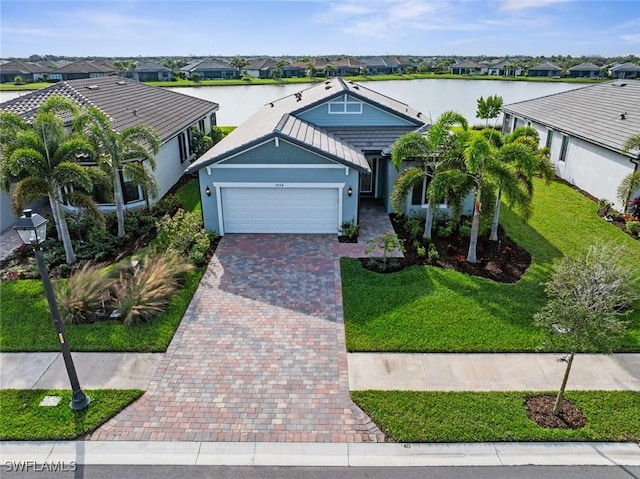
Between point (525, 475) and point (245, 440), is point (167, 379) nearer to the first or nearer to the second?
point (245, 440)

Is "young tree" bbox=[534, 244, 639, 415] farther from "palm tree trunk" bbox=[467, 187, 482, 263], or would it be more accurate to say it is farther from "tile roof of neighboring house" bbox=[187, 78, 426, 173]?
"tile roof of neighboring house" bbox=[187, 78, 426, 173]

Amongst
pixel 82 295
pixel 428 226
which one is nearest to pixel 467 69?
pixel 428 226

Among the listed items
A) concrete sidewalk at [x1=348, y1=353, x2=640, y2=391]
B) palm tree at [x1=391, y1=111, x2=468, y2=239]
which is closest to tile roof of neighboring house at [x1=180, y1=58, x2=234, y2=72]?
palm tree at [x1=391, y1=111, x2=468, y2=239]

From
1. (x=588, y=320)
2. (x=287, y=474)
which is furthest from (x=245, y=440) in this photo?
(x=588, y=320)

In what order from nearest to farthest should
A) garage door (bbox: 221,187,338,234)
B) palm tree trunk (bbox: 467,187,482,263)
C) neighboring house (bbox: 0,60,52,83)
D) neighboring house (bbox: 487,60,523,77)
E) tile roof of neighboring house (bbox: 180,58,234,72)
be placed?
palm tree trunk (bbox: 467,187,482,263)
garage door (bbox: 221,187,338,234)
neighboring house (bbox: 0,60,52,83)
tile roof of neighboring house (bbox: 180,58,234,72)
neighboring house (bbox: 487,60,523,77)

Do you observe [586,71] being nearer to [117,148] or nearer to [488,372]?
[117,148]
